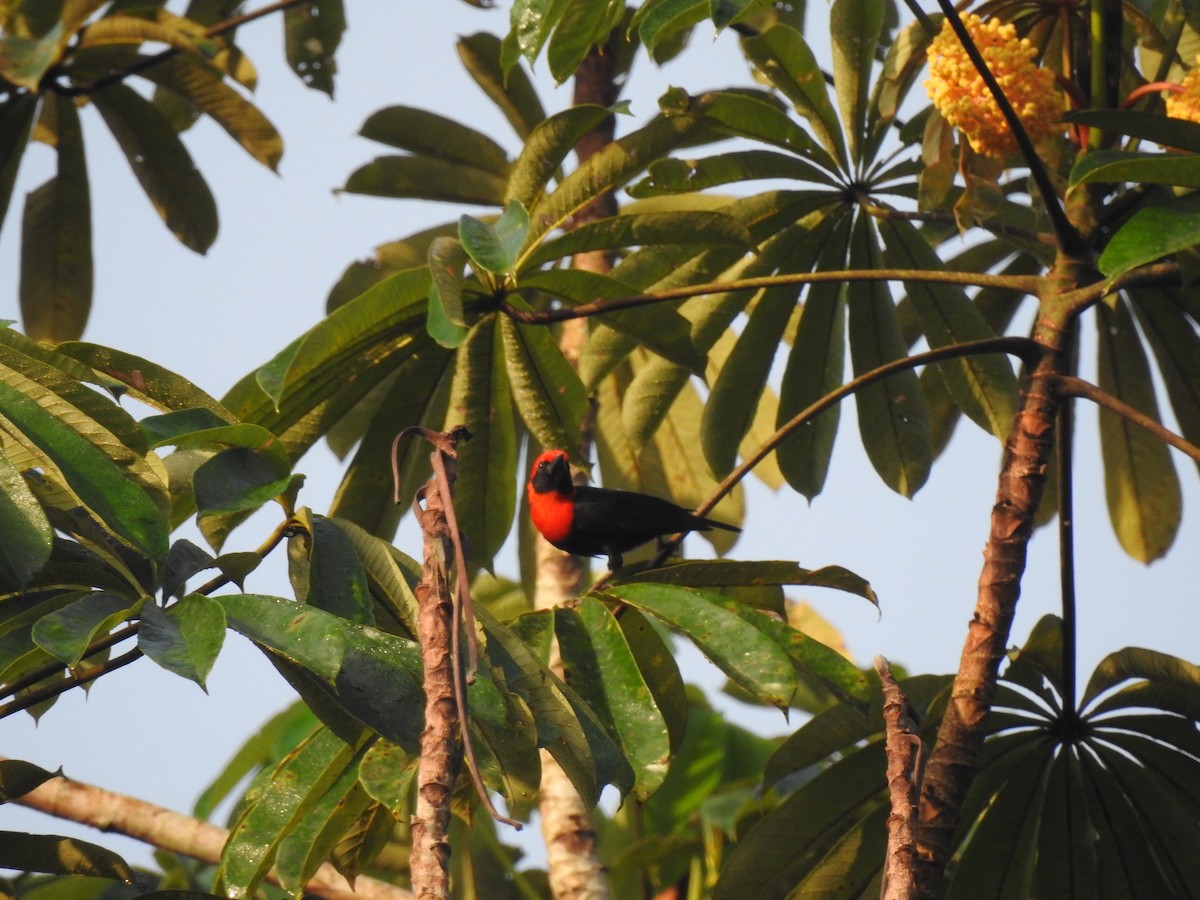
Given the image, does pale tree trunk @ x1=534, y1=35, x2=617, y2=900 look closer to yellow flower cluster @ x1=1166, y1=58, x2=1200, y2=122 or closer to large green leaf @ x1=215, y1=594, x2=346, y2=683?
large green leaf @ x1=215, y1=594, x2=346, y2=683

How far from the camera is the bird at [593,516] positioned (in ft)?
10.7

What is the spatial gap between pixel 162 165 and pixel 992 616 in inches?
102

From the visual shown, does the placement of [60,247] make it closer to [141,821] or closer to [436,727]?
[141,821]

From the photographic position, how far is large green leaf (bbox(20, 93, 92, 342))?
3.56 m

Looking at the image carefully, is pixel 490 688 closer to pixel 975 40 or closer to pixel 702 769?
pixel 975 40

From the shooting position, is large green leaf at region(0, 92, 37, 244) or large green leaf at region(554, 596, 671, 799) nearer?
large green leaf at region(554, 596, 671, 799)

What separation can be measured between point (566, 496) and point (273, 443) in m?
1.76

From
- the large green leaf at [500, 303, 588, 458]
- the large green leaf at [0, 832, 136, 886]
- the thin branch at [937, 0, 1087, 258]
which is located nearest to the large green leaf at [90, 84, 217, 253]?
the large green leaf at [500, 303, 588, 458]

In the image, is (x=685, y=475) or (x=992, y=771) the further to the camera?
(x=685, y=475)

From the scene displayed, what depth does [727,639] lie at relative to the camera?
1782 mm

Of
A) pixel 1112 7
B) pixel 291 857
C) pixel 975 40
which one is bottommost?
→ pixel 291 857

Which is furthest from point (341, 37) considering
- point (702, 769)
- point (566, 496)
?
point (702, 769)

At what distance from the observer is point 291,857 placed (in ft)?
6.04

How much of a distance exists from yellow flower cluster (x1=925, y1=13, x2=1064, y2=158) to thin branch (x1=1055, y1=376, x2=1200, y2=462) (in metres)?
0.43
